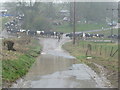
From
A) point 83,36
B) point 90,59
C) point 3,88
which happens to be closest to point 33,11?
point 83,36

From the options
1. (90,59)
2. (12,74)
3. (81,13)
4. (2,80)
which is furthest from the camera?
(81,13)

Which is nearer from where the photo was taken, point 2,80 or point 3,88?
point 3,88

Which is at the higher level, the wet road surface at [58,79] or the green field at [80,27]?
the wet road surface at [58,79]

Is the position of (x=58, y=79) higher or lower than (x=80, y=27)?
higher

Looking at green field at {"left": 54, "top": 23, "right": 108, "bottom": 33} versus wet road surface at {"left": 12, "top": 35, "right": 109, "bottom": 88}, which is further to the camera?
green field at {"left": 54, "top": 23, "right": 108, "bottom": 33}

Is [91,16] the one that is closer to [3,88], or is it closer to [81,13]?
[81,13]

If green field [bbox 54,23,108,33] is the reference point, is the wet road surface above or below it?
above

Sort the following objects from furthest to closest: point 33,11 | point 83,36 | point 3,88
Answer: point 33,11 → point 83,36 → point 3,88

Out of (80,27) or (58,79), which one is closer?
(58,79)

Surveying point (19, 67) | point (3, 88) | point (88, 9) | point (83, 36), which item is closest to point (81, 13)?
point (88, 9)

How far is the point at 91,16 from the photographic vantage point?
311 feet

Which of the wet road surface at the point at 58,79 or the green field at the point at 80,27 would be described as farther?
the green field at the point at 80,27

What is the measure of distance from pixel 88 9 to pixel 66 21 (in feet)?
26.0

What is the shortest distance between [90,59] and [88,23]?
2547 inches
